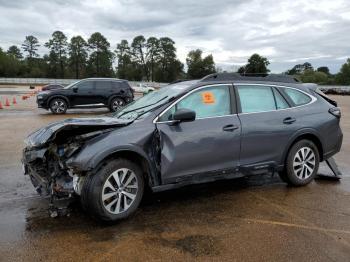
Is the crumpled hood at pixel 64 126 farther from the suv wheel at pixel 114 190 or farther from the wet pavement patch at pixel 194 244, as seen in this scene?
the wet pavement patch at pixel 194 244

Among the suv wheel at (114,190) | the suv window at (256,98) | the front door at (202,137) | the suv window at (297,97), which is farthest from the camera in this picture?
the suv window at (297,97)

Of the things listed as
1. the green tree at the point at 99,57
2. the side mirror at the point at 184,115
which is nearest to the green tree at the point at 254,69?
the side mirror at the point at 184,115

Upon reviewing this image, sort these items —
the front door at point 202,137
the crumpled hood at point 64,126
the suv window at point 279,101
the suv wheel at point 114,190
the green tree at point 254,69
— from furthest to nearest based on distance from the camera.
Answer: the green tree at point 254,69, the suv window at point 279,101, the front door at point 202,137, the crumpled hood at point 64,126, the suv wheel at point 114,190

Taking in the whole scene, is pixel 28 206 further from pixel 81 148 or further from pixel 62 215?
pixel 81 148

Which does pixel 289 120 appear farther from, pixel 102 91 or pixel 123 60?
pixel 123 60

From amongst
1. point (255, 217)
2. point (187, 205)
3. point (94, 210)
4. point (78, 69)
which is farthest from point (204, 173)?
point (78, 69)

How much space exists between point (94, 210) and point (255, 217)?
1.98 meters

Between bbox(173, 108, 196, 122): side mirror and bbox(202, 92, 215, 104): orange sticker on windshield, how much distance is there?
50 cm

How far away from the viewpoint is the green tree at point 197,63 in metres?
81.4

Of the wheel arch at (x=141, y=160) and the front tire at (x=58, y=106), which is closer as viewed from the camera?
the wheel arch at (x=141, y=160)

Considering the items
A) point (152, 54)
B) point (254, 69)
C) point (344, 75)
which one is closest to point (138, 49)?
point (152, 54)

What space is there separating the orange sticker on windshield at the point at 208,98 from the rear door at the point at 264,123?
0.44m

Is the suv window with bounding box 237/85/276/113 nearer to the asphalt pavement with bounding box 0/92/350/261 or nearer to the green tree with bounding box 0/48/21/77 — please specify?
the asphalt pavement with bounding box 0/92/350/261

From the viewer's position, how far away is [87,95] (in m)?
18.7
